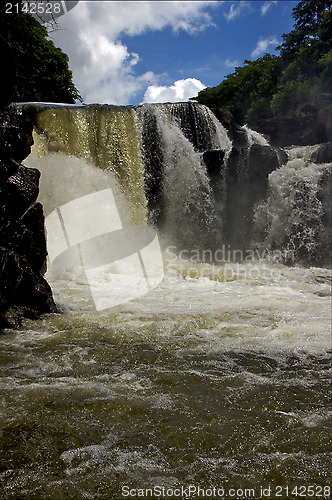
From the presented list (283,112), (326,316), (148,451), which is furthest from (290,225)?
(283,112)

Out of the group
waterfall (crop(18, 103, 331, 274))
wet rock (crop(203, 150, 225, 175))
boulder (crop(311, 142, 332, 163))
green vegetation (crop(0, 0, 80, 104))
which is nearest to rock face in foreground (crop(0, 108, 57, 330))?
waterfall (crop(18, 103, 331, 274))

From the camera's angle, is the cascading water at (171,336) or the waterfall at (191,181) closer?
the cascading water at (171,336)

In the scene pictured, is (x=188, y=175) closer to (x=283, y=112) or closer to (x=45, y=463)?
(x=45, y=463)

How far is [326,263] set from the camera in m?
10.4

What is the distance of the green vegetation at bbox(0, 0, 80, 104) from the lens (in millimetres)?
16688

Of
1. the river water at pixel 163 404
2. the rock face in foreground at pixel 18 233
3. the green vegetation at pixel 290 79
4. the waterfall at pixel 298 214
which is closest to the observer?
the river water at pixel 163 404

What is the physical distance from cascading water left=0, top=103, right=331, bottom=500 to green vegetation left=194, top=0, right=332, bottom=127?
299 inches

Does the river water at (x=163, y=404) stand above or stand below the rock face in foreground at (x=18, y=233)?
below

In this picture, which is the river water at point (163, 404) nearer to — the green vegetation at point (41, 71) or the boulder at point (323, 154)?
the boulder at point (323, 154)

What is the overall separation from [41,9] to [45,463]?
517cm

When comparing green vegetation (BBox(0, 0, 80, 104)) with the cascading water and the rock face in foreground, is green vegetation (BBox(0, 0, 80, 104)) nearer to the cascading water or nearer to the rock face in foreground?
the cascading water

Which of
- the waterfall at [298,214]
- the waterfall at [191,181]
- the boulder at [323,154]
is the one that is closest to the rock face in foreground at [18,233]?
the waterfall at [191,181]

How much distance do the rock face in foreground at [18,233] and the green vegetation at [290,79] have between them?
1379cm

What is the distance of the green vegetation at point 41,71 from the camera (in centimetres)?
1669
